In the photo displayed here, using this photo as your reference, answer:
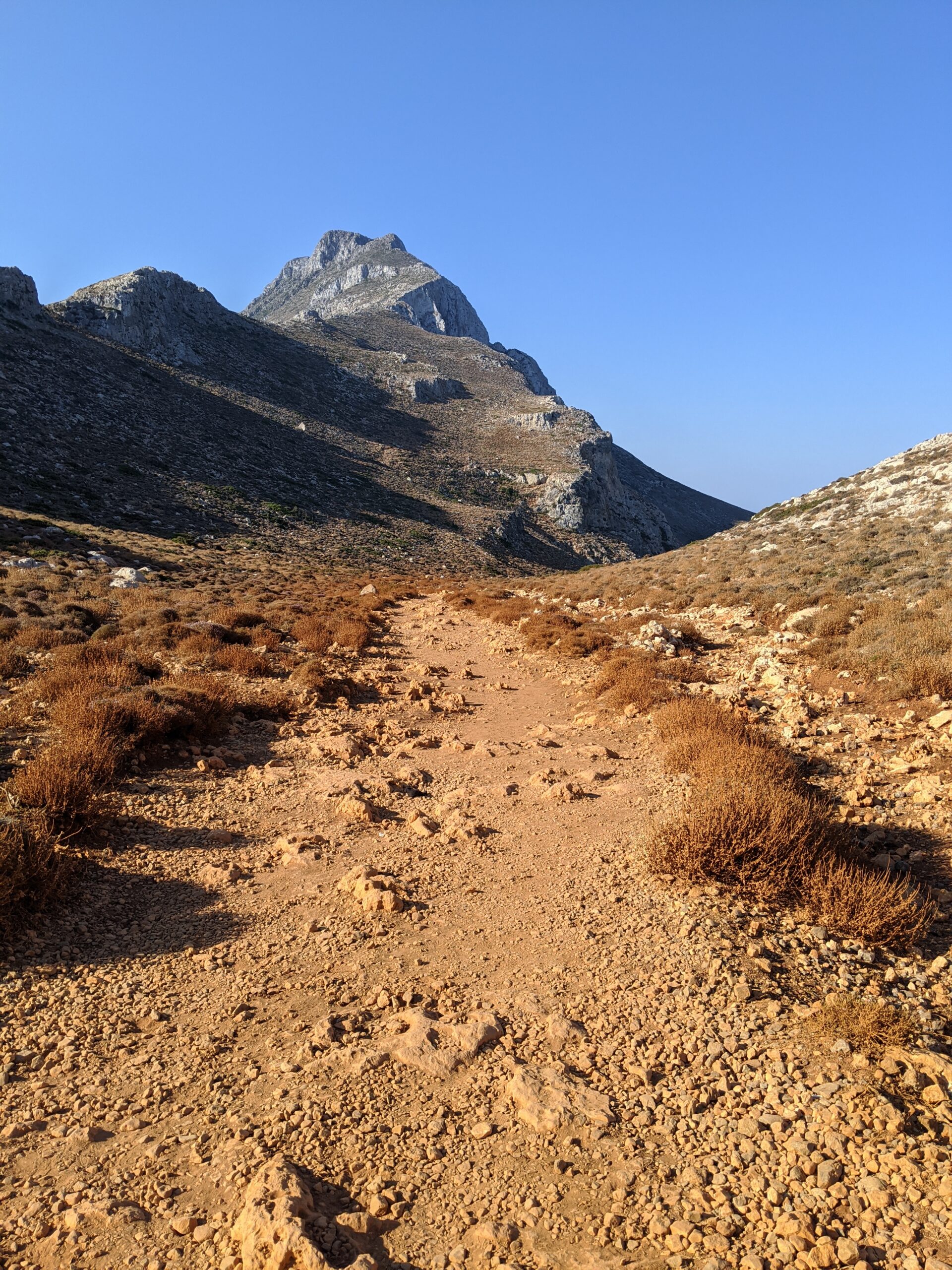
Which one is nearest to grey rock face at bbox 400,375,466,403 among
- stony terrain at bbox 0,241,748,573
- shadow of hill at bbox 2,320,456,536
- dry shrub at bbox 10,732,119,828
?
stony terrain at bbox 0,241,748,573

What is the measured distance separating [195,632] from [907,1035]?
12.9 meters

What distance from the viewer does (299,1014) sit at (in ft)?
14.3

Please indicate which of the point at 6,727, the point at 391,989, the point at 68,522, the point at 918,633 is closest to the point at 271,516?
the point at 68,522

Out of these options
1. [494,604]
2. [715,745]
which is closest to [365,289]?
[494,604]

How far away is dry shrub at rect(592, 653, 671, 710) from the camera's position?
415 inches

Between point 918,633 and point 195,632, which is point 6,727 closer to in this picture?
point 195,632

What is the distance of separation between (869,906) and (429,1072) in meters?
3.48

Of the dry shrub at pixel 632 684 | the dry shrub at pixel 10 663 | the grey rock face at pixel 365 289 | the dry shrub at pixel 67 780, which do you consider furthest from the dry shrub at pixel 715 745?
the grey rock face at pixel 365 289

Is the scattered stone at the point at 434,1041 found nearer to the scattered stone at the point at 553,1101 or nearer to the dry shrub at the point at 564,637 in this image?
the scattered stone at the point at 553,1101

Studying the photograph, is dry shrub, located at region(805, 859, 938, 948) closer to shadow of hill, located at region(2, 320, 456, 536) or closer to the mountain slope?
the mountain slope

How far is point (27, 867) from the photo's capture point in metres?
5.04

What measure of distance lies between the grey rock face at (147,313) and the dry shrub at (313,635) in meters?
47.4

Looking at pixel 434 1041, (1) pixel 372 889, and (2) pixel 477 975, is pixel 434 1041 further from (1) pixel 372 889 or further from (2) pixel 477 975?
(1) pixel 372 889

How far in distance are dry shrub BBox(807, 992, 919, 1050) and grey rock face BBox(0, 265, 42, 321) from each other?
2079 inches
